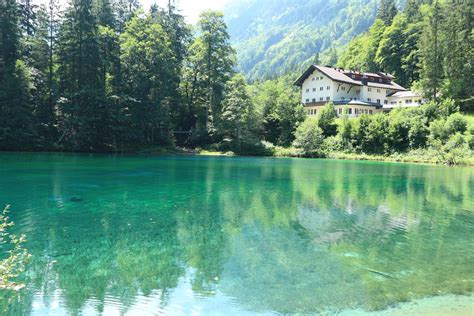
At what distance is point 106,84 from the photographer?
55.1 meters

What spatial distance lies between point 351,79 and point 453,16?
18565mm

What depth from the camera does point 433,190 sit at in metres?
23.8

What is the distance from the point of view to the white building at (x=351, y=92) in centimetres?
6662

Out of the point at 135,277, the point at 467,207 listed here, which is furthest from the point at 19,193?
the point at 467,207

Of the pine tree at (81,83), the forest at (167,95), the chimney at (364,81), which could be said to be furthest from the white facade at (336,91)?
the pine tree at (81,83)

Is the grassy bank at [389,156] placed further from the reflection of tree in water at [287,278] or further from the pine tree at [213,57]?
the reflection of tree in water at [287,278]

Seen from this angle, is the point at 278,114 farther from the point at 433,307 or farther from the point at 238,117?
the point at 433,307

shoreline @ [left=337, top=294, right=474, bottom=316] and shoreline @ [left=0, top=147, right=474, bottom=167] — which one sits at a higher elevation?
shoreline @ [left=0, top=147, right=474, bottom=167]

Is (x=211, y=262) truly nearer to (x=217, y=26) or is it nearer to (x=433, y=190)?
(x=433, y=190)

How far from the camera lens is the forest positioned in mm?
51000

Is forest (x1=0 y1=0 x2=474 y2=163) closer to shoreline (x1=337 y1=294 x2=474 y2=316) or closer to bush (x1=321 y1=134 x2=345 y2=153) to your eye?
bush (x1=321 y1=134 x2=345 y2=153)

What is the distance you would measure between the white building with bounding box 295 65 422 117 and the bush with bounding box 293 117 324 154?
11.0 metres

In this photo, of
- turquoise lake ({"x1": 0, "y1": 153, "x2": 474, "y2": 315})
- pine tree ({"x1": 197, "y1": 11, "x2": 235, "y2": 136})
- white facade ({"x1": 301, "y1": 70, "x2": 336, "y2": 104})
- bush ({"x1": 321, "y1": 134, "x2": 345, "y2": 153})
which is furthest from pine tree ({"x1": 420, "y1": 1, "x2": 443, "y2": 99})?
turquoise lake ({"x1": 0, "y1": 153, "x2": 474, "y2": 315})

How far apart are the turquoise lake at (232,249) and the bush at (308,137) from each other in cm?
3443
